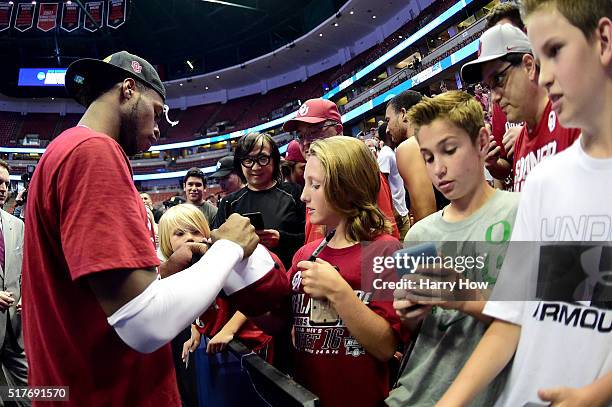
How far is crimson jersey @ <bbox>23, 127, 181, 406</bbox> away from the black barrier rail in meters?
0.27

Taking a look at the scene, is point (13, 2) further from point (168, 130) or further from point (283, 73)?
point (283, 73)

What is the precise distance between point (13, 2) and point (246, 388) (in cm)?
2602

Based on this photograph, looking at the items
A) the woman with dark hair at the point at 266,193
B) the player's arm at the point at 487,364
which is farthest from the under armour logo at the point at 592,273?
the woman with dark hair at the point at 266,193

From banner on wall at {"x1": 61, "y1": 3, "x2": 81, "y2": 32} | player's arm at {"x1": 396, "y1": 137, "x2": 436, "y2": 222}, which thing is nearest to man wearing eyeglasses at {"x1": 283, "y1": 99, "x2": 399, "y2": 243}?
player's arm at {"x1": 396, "y1": 137, "x2": 436, "y2": 222}

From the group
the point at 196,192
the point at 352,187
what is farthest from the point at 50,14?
the point at 352,187

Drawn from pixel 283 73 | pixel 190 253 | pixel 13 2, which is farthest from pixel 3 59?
pixel 190 253

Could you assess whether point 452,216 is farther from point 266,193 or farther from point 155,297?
point 266,193

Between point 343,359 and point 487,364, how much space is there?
56cm

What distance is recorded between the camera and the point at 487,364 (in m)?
0.72

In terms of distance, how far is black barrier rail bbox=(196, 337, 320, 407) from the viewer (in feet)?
2.98

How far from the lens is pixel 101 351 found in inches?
40.9

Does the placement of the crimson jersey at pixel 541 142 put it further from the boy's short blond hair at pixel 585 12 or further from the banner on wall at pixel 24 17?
the banner on wall at pixel 24 17

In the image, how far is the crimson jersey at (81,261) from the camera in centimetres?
94

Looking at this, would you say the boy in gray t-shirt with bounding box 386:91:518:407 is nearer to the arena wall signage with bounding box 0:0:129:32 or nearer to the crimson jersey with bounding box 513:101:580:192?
the crimson jersey with bounding box 513:101:580:192
